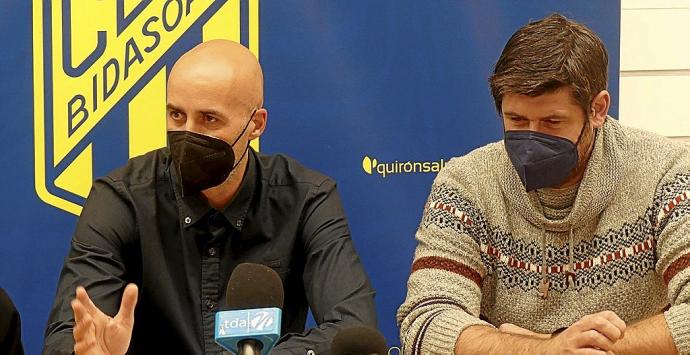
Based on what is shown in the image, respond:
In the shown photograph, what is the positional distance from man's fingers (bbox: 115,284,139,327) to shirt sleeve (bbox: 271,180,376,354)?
1.72 feet

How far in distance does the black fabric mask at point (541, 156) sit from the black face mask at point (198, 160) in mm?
777

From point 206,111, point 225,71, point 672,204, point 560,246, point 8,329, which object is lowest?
point 8,329

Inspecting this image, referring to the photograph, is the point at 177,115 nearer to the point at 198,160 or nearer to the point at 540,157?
the point at 198,160

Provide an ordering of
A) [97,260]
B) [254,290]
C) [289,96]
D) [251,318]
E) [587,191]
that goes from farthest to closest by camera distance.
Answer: [289,96] → [97,260] → [587,191] → [254,290] → [251,318]

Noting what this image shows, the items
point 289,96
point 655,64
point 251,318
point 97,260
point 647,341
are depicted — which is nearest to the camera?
point 251,318

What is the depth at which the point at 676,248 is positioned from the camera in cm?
241

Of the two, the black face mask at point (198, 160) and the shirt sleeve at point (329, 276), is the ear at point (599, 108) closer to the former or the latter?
the shirt sleeve at point (329, 276)

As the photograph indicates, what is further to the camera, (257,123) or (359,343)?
(257,123)

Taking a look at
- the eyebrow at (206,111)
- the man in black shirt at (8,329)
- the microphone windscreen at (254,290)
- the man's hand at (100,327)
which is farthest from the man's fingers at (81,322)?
the eyebrow at (206,111)

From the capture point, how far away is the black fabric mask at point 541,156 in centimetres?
247

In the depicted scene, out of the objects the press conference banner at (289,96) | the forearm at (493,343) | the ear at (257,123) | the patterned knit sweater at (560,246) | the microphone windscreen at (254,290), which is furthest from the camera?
the press conference banner at (289,96)

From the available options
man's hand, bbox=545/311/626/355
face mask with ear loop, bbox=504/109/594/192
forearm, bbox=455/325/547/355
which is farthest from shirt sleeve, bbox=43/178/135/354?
man's hand, bbox=545/311/626/355

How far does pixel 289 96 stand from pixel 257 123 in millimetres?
361

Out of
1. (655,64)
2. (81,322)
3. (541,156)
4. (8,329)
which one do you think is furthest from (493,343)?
(655,64)
